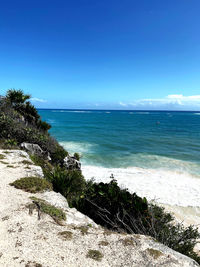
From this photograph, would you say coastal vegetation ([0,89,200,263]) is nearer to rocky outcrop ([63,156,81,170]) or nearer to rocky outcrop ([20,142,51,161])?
rocky outcrop ([20,142,51,161])

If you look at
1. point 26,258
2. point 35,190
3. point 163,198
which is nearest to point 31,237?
point 26,258

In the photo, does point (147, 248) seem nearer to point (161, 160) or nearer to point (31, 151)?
point (31, 151)

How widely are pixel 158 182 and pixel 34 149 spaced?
927cm

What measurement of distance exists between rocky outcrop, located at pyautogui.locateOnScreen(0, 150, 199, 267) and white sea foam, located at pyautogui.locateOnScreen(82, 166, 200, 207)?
559cm

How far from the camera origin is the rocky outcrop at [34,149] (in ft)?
32.7

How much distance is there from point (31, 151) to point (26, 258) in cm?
828

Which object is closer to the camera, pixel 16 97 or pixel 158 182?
pixel 158 182

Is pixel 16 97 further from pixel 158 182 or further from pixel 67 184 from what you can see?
pixel 158 182

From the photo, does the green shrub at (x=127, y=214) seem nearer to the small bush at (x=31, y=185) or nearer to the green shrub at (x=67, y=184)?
the green shrub at (x=67, y=184)

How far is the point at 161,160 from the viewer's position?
17.0 metres

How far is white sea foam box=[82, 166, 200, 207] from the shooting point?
31.3 ft

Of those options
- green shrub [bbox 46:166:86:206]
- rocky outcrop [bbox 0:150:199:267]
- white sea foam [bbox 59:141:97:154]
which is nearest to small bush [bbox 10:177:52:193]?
green shrub [bbox 46:166:86:206]

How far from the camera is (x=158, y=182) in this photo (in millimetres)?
11688

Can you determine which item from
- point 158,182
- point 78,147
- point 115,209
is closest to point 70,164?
point 158,182
